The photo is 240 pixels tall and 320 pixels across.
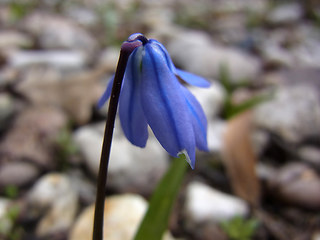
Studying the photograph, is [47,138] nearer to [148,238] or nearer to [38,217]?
[38,217]

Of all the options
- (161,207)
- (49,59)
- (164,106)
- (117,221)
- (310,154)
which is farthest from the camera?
(49,59)

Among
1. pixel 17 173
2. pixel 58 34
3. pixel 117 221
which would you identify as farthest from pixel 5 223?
pixel 58 34

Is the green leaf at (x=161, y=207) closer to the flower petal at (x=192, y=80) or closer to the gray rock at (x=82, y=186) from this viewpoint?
the flower petal at (x=192, y=80)

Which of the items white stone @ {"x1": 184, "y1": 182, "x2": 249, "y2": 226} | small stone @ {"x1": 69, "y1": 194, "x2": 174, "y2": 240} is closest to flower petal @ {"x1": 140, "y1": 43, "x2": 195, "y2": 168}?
small stone @ {"x1": 69, "y1": 194, "x2": 174, "y2": 240}

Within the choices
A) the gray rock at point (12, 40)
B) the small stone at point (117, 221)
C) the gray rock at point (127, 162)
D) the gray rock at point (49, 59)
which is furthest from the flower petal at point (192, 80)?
the gray rock at point (12, 40)

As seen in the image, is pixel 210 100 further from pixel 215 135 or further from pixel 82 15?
pixel 82 15

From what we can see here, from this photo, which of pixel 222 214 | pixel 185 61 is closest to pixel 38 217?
pixel 222 214
